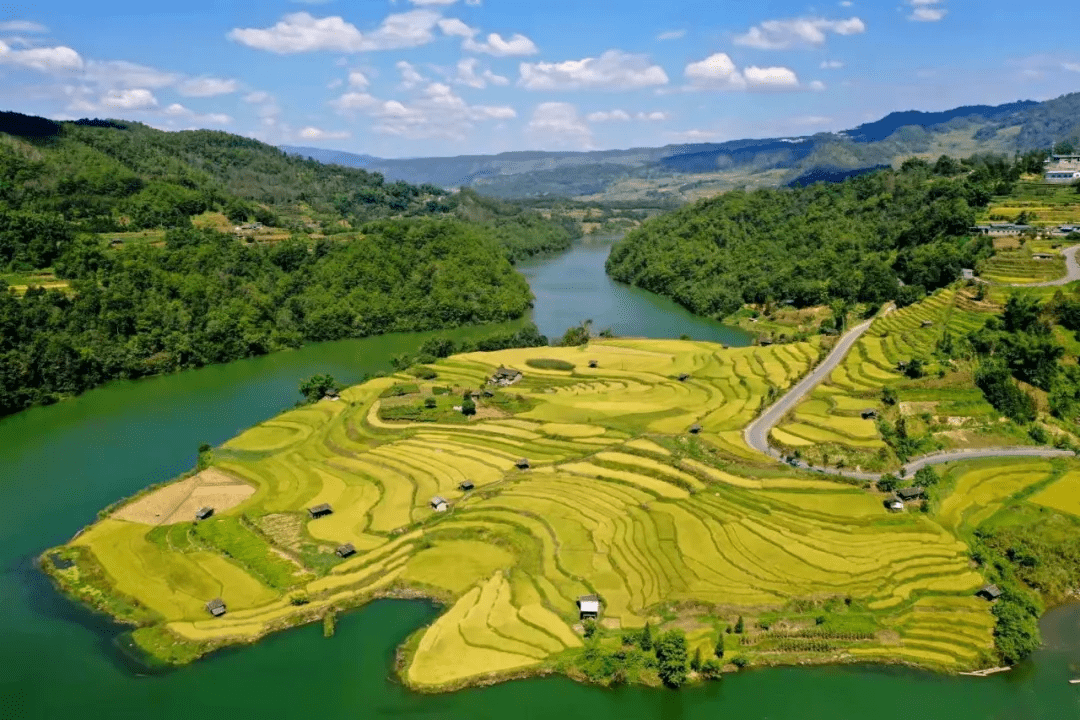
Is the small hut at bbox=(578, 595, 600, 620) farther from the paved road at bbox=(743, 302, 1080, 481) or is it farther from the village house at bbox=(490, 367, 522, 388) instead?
the village house at bbox=(490, 367, 522, 388)

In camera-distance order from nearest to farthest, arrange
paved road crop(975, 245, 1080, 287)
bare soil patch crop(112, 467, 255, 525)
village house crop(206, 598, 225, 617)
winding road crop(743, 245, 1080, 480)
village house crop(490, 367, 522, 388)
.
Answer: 1. village house crop(206, 598, 225, 617)
2. bare soil patch crop(112, 467, 255, 525)
3. winding road crop(743, 245, 1080, 480)
4. paved road crop(975, 245, 1080, 287)
5. village house crop(490, 367, 522, 388)

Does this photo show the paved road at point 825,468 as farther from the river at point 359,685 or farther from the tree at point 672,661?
the tree at point 672,661

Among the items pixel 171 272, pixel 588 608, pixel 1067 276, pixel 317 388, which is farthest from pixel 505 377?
pixel 1067 276

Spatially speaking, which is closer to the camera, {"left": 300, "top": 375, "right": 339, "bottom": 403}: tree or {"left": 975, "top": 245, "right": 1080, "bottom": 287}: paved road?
{"left": 300, "top": 375, "right": 339, "bottom": 403}: tree

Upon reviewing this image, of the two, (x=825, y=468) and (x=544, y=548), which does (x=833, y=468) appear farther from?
(x=544, y=548)

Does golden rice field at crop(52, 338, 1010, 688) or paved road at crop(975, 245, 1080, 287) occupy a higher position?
paved road at crop(975, 245, 1080, 287)

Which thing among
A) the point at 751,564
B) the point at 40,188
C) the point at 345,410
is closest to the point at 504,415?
the point at 345,410

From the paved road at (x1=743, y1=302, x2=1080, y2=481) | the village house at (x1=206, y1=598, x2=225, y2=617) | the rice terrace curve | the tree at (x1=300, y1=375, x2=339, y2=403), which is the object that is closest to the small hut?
the rice terrace curve
